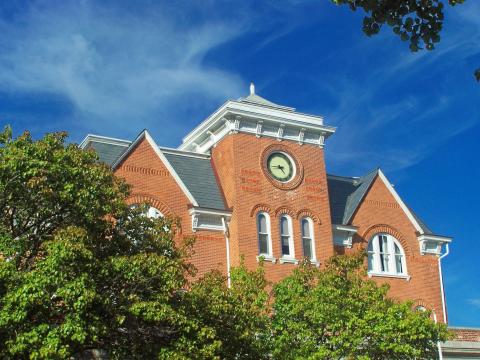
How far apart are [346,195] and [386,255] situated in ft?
11.5

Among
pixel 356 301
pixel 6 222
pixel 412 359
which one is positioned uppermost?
pixel 6 222

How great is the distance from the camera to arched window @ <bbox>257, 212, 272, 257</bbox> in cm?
3341

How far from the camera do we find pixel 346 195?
38312 millimetres

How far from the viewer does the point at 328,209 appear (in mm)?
35469

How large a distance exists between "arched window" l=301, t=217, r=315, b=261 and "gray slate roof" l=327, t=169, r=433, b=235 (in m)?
1.86

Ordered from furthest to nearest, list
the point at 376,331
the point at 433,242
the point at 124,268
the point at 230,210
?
the point at 433,242 → the point at 230,210 → the point at 376,331 → the point at 124,268

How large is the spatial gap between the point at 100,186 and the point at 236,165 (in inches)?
577

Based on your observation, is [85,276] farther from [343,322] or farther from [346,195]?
[346,195]

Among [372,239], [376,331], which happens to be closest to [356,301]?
[376,331]

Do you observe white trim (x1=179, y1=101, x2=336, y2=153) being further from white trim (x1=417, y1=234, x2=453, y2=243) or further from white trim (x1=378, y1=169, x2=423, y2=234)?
white trim (x1=417, y1=234, x2=453, y2=243)

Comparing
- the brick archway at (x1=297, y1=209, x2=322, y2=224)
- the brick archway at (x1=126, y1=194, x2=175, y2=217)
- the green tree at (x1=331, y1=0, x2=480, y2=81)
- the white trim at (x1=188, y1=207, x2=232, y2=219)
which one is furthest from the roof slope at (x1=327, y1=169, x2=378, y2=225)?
the green tree at (x1=331, y1=0, x2=480, y2=81)

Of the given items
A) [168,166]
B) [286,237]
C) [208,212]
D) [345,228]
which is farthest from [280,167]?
[168,166]

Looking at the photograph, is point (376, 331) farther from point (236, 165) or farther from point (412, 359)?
point (236, 165)

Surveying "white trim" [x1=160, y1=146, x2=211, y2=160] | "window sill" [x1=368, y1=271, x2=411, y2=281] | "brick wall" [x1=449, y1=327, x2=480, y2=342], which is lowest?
"brick wall" [x1=449, y1=327, x2=480, y2=342]
